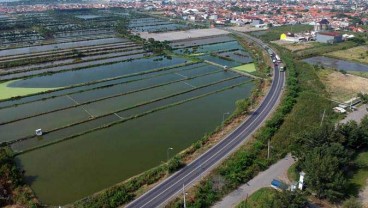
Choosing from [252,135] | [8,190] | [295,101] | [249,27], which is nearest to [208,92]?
[295,101]

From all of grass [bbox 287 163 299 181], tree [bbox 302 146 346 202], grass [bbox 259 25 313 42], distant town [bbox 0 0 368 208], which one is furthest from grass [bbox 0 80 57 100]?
grass [bbox 259 25 313 42]

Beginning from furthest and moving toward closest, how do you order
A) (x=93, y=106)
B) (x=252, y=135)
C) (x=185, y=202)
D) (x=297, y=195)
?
1. (x=93, y=106)
2. (x=252, y=135)
3. (x=185, y=202)
4. (x=297, y=195)

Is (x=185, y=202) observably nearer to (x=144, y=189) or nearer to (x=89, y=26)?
(x=144, y=189)

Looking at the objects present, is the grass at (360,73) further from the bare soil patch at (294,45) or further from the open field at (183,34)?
the open field at (183,34)

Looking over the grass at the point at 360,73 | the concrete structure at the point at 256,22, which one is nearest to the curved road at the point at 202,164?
the grass at the point at 360,73

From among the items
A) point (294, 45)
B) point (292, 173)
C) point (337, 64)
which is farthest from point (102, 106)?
point (294, 45)

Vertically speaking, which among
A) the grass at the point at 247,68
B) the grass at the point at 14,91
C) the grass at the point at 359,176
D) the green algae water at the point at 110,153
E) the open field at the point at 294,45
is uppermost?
the open field at the point at 294,45

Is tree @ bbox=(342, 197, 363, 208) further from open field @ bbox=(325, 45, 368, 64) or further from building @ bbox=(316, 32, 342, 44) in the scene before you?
building @ bbox=(316, 32, 342, 44)
